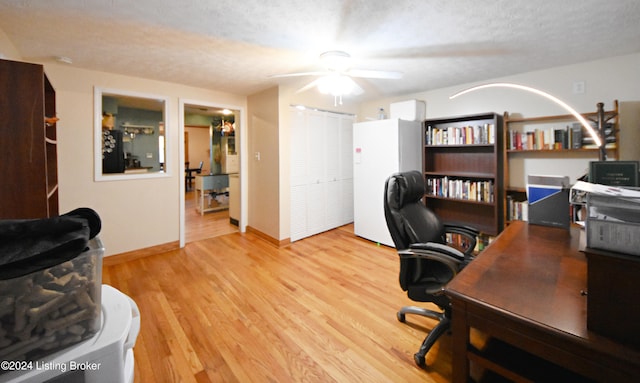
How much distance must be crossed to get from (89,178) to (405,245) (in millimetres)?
Answer: 3526

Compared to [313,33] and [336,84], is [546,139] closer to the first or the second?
[336,84]

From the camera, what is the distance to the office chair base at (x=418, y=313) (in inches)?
77.2

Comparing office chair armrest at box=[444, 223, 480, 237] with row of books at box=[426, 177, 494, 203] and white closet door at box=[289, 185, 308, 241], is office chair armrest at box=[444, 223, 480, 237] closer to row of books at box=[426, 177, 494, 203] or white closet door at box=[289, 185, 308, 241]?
row of books at box=[426, 177, 494, 203]

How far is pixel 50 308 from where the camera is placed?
66 cm

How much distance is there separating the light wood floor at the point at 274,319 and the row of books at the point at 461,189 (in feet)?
3.69

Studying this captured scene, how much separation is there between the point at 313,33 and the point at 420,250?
1.77 m

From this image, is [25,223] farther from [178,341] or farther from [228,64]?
[228,64]

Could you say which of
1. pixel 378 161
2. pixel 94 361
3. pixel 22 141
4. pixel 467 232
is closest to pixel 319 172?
pixel 378 161

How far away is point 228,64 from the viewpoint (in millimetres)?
2811

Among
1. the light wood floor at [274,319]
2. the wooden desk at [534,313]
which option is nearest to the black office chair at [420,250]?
the light wood floor at [274,319]

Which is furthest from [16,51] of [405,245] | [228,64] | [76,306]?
[405,245]

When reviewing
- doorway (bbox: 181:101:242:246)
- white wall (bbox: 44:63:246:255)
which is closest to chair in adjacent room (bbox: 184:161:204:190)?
doorway (bbox: 181:101:242:246)

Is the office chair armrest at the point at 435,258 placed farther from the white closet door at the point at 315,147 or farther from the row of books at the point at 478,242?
the white closet door at the point at 315,147

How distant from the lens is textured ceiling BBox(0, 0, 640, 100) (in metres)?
1.76
